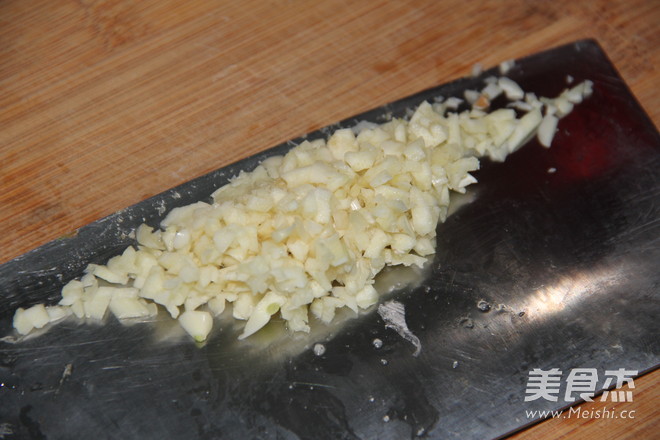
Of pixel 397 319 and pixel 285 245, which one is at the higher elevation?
pixel 285 245

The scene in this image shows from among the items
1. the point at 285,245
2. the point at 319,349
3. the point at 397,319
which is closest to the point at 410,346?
the point at 397,319

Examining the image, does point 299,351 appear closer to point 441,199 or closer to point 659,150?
point 441,199

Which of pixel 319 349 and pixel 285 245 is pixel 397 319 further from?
pixel 285 245

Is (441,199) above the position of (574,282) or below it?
above

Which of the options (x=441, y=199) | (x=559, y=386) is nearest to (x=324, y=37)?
(x=441, y=199)

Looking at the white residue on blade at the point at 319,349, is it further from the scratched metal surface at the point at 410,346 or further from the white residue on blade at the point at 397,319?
the white residue on blade at the point at 397,319

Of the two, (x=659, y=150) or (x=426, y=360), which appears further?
(x=659, y=150)
